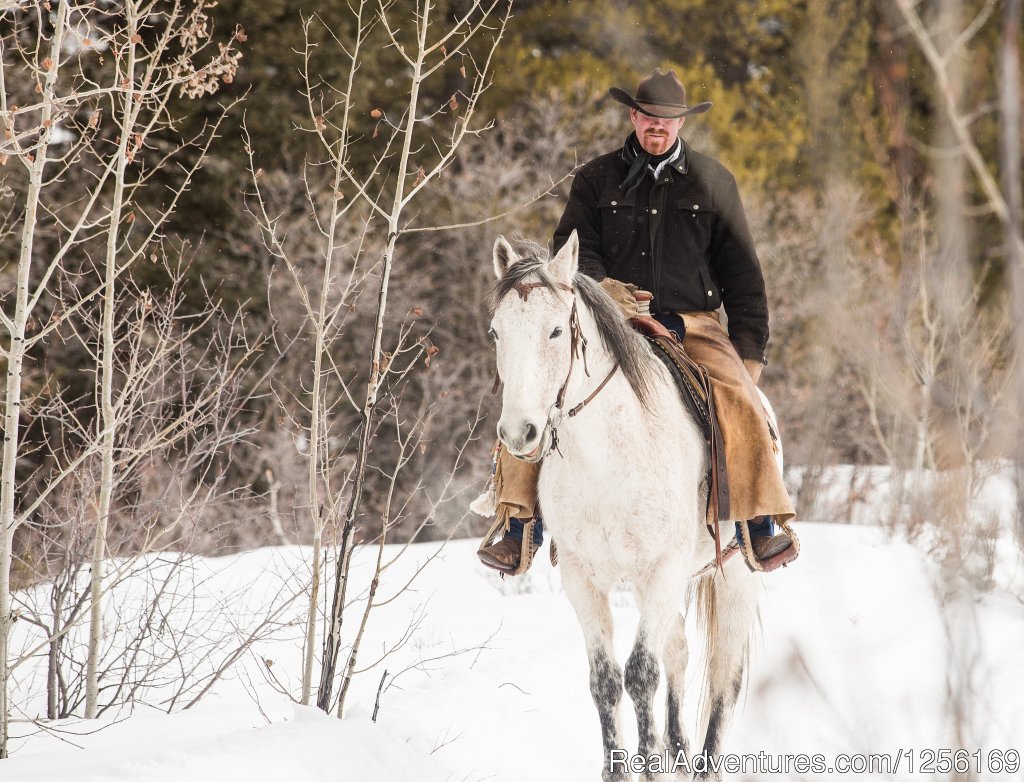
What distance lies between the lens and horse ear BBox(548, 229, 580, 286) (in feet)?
11.9

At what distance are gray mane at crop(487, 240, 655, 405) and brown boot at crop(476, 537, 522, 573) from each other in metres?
0.89

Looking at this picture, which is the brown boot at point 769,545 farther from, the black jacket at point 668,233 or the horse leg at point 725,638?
the black jacket at point 668,233

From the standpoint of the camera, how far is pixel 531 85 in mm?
17969

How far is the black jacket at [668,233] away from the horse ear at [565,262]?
0.89 metres

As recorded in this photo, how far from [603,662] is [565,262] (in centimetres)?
161

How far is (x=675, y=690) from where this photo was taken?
181 inches

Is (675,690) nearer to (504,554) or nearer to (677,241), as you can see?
(504,554)

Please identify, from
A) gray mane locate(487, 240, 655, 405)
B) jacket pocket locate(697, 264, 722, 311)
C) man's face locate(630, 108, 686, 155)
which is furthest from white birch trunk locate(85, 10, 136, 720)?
jacket pocket locate(697, 264, 722, 311)

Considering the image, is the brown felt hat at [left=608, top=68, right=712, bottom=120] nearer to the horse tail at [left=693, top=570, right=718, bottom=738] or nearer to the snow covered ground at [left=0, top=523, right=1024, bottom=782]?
the snow covered ground at [left=0, top=523, right=1024, bottom=782]

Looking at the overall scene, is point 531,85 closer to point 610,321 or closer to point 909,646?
point 909,646

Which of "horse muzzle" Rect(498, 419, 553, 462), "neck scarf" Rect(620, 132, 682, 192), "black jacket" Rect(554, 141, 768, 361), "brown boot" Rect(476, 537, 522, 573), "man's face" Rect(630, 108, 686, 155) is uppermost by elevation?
"man's face" Rect(630, 108, 686, 155)

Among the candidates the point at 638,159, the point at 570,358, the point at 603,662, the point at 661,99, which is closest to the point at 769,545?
the point at 603,662

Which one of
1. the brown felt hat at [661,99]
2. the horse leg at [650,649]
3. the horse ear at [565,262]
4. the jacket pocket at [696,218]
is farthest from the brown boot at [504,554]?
the brown felt hat at [661,99]

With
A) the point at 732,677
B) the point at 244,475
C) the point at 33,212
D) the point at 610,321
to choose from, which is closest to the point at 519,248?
the point at 610,321
